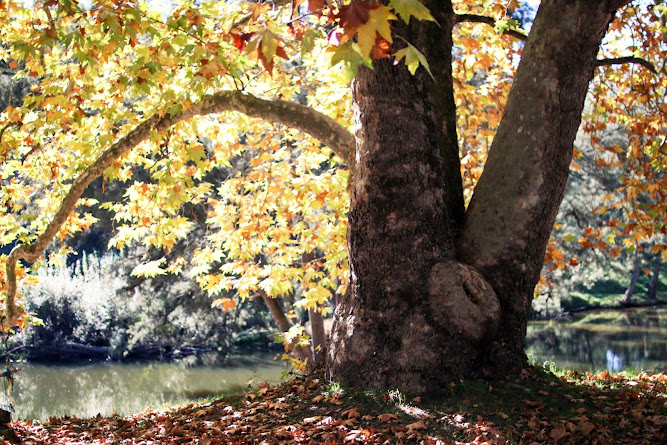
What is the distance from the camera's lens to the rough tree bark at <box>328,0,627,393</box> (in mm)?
3836

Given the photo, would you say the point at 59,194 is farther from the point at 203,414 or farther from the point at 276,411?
the point at 276,411

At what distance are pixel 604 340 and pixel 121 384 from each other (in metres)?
15.4

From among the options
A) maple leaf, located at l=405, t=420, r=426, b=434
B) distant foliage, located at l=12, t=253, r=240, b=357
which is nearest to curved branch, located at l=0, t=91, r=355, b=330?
maple leaf, located at l=405, t=420, r=426, b=434

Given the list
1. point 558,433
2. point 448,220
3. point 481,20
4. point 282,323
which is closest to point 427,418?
point 558,433

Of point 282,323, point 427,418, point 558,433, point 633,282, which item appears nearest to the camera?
point 558,433

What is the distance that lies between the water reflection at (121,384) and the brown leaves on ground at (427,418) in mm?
8735

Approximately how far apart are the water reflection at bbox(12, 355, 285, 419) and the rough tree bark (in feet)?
30.6

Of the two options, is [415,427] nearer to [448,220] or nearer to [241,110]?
[448,220]

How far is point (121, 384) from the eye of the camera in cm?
1620

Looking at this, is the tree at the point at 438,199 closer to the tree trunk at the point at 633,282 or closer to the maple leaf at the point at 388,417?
the maple leaf at the point at 388,417

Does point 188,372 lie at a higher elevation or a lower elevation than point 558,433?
lower

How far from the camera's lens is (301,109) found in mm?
5000

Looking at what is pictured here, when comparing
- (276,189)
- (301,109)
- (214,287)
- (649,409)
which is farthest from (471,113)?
(649,409)

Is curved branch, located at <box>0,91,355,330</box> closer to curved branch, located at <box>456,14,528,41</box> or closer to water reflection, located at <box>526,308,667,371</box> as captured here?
curved branch, located at <box>456,14,528,41</box>
